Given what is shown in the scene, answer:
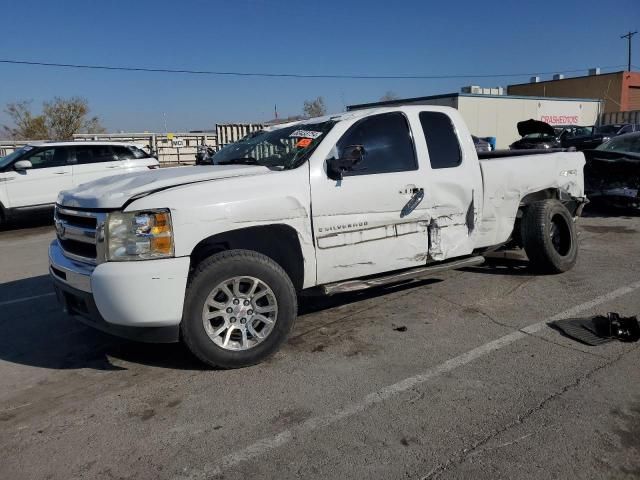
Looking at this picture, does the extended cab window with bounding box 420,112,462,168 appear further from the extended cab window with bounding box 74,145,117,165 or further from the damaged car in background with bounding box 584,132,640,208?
the extended cab window with bounding box 74,145,117,165

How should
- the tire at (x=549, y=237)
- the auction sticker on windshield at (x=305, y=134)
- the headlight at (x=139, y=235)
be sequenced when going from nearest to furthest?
the headlight at (x=139, y=235)
the auction sticker on windshield at (x=305, y=134)
the tire at (x=549, y=237)

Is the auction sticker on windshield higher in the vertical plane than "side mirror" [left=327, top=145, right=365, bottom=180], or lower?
higher

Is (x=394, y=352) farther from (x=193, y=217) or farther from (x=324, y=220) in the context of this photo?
(x=193, y=217)

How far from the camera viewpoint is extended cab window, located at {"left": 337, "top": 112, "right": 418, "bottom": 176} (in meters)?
4.56

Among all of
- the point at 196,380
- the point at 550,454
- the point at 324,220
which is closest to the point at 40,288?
the point at 196,380

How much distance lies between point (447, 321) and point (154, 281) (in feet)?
8.72

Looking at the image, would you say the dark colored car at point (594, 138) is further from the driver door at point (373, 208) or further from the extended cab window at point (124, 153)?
the driver door at point (373, 208)

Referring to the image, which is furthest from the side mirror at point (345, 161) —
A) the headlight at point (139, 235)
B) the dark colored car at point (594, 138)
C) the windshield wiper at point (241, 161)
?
the dark colored car at point (594, 138)

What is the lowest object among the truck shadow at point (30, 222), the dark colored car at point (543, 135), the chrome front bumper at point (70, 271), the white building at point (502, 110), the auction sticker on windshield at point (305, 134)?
the truck shadow at point (30, 222)

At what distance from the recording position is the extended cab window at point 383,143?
4555mm

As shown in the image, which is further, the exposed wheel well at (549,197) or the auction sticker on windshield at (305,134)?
the exposed wheel well at (549,197)

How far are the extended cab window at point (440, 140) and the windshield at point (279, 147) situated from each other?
0.99 metres

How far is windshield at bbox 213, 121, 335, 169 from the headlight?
3.74ft

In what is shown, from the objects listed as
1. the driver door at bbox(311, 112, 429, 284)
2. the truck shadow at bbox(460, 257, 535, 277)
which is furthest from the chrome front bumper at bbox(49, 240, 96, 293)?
the truck shadow at bbox(460, 257, 535, 277)
